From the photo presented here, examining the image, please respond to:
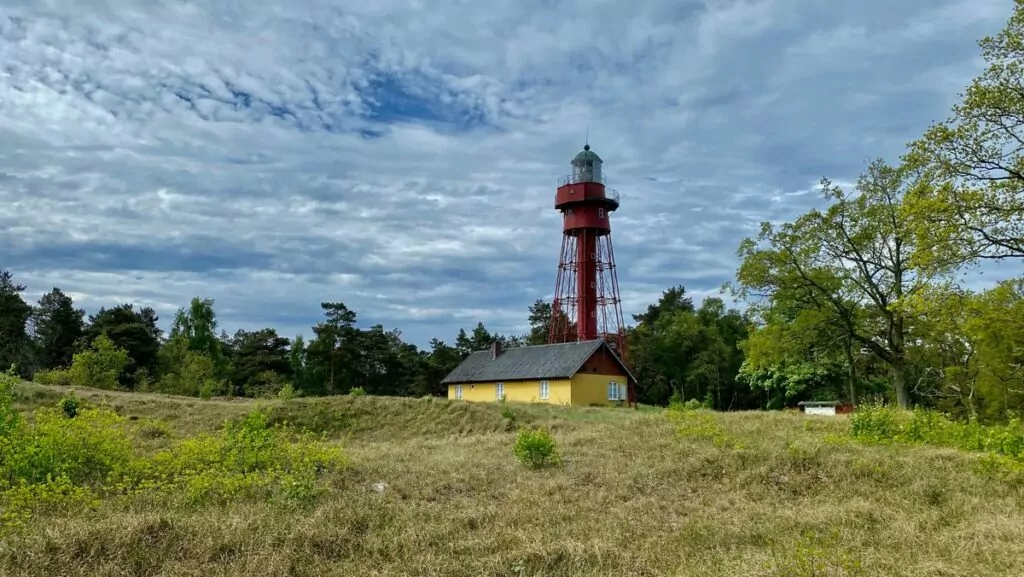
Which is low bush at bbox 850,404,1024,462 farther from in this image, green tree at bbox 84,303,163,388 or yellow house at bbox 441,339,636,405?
green tree at bbox 84,303,163,388

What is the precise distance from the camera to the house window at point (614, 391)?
37.0 meters

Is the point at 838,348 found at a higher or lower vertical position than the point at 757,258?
lower

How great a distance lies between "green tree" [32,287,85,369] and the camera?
50.6 meters

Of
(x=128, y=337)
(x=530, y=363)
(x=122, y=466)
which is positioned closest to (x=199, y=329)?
(x=128, y=337)

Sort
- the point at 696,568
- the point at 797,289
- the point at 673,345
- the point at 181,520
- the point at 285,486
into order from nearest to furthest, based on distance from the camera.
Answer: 1. the point at 696,568
2. the point at 181,520
3. the point at 285,486
4. the point at 797,289
5. the point at 673,345

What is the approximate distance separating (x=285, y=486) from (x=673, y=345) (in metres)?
45.3

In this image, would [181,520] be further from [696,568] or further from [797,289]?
[797,289]

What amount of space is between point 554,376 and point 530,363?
3.63 metres

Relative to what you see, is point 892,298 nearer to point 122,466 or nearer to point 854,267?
point 854,267

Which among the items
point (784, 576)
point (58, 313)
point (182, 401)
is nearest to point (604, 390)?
point (182, 401)

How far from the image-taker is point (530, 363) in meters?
38.8

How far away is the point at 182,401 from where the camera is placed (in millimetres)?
29328

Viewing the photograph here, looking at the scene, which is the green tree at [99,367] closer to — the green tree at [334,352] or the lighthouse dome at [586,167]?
the green tree at [334,352]

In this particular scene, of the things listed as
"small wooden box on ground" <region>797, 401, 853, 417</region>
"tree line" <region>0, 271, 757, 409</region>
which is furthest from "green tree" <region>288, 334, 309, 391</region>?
"small wooden box on ground" <region>797, 401, 853, 417</region>
